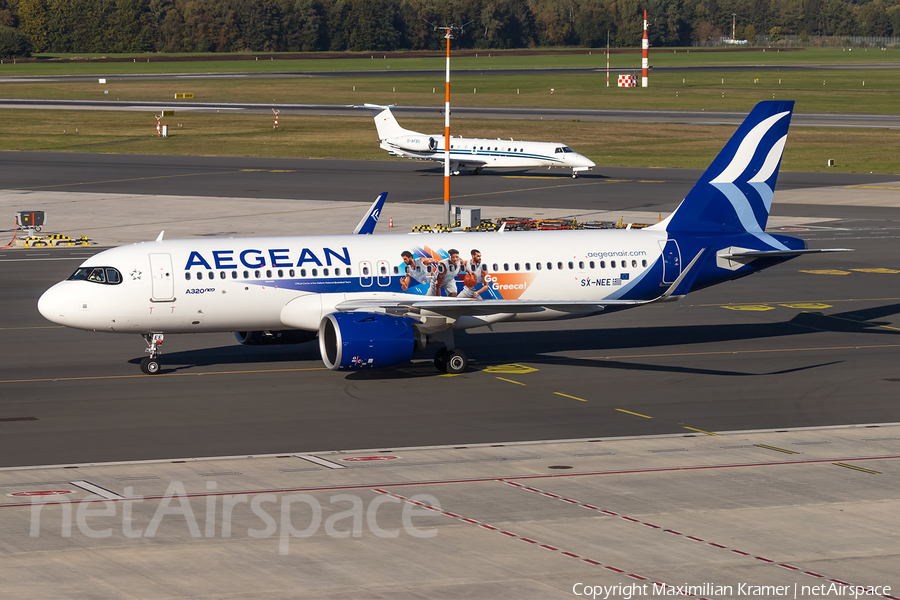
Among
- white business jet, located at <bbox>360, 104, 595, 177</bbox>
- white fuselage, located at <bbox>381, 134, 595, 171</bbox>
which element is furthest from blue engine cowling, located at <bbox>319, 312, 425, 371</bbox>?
white fuselage, located at <bbox>381, 134, 595, 171</bbox>

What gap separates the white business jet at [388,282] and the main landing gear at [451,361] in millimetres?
45

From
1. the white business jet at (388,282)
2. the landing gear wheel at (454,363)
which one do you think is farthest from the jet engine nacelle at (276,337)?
the landing gear wheel at (454,363)

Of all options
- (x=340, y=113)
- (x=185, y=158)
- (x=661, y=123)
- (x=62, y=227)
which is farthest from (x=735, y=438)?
(x=340, y=113)

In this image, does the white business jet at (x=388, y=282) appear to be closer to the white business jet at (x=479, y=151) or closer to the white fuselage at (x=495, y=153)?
the white fuselage at (x=495, y=153)

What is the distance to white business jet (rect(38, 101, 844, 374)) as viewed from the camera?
119 ft

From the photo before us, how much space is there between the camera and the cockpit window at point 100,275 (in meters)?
36.5

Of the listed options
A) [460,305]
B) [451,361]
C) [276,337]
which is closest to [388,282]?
[460,305]

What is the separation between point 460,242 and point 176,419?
11499 mm

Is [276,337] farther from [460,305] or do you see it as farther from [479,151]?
[479,151]

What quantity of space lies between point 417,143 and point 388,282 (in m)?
65.3

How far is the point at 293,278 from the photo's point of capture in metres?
37.4

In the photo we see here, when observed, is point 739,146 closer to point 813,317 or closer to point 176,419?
point 813,317

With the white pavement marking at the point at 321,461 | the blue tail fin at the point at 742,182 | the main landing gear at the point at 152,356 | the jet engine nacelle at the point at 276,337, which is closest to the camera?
the white pavement marking at the point at 321,461

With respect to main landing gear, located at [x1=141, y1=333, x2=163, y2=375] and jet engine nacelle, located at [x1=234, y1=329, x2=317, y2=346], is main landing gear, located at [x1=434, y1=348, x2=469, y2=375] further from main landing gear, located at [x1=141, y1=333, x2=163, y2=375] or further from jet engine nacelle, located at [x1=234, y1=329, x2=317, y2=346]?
main landing gear, located at [x1=141, y1=333, x2=163, y2=375]
